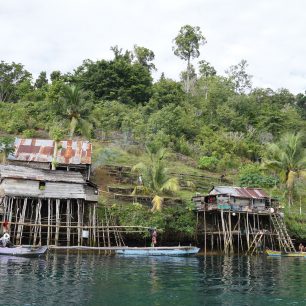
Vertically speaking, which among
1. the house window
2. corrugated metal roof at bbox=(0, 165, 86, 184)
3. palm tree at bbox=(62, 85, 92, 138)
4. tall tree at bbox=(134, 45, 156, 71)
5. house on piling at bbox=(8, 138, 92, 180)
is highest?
tall tree at bbox=(134, 45, 156, 71)

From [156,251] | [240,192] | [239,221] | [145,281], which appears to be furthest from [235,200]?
[145,281]

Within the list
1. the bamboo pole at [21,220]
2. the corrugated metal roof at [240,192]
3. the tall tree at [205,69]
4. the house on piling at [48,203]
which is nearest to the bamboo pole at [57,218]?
the house on piling at [48,203]

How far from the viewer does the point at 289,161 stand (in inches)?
1758

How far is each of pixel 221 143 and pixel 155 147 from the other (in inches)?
642

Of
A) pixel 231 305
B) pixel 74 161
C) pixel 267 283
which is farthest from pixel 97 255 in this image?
pixel 231 305

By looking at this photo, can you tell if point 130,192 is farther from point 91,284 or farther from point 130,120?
point 91,284

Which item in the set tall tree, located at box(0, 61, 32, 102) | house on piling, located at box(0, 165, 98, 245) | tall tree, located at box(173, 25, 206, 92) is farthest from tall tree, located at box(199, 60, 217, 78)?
house on piling, located at box(0, 165, 98, 245)

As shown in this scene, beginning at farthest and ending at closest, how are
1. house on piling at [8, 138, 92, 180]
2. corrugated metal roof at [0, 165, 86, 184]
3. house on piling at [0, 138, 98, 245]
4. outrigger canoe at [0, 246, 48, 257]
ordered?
house on piling at [8, 138, 92, 180], corrugated metal roof at [0, 165, 86, 184], house on piling at [0, 138, 98, 245], outrigger canoe at [0, 246, 48, 257]

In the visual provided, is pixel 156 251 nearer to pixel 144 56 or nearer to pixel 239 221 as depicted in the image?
pixel 239 221

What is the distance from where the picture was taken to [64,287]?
1870 centimetres

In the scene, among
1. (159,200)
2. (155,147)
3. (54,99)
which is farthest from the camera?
(54,99)

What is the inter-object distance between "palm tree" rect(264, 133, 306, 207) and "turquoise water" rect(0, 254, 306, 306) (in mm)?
15492

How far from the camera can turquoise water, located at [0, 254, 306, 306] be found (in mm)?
17125

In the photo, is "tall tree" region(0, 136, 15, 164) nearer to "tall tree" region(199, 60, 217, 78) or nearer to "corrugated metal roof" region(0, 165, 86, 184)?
"corrugated metal roof" region(0, 165, 86, 184)
